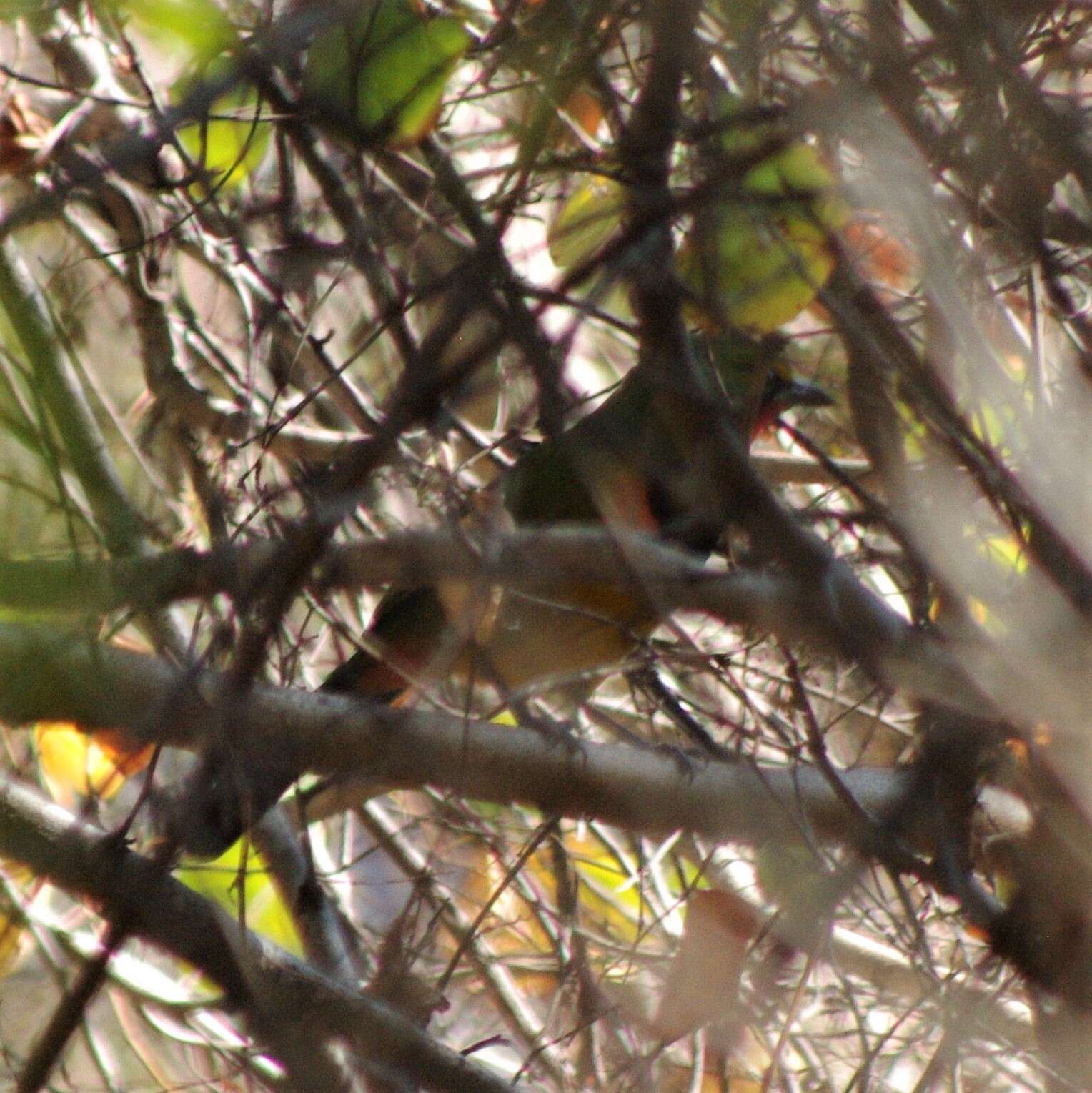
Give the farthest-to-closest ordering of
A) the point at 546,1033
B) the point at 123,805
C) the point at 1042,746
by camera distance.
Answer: the point at 123,805 < the point at 546,1033 < the point at 1042,746

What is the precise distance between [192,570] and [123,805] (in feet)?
9.48

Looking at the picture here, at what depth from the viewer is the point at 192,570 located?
2.00 metres

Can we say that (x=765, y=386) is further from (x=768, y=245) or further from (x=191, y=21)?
(x=191, y=21)

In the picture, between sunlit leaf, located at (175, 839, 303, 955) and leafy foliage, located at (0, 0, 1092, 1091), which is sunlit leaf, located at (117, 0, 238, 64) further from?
sunlit leaf, located at (175, 839, 303, 955)

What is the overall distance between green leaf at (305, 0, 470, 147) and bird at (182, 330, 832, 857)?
2.20ft

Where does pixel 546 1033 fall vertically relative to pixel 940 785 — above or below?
below

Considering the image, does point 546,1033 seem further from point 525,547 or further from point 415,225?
point 415,225

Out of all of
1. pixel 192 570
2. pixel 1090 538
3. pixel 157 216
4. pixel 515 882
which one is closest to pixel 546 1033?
pixel 515 882

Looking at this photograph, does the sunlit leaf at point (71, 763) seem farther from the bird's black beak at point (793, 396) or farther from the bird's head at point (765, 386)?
the bird's black beak at point (793, 396)

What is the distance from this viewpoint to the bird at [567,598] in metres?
2.28

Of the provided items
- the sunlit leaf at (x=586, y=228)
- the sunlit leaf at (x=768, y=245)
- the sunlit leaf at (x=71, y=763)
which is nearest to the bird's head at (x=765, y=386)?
the sunlit leaf at (x=586, y=228)

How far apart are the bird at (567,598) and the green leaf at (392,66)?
0.67 meters

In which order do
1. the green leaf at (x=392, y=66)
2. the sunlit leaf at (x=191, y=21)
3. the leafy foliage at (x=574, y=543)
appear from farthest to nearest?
the green leaf at (x=392, y=66)
the sunlit leaf at (x=191, y=21)
the leafy foliage at (x=574, y=543)

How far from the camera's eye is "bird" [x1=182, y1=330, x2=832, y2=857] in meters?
2.28
